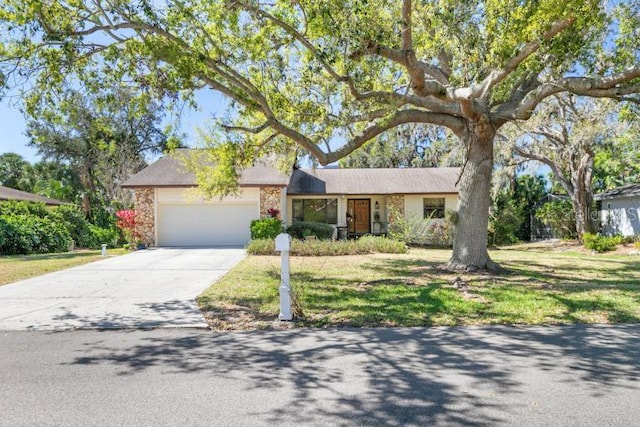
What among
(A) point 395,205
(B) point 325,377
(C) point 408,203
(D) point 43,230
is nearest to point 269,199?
(A) point 395,205

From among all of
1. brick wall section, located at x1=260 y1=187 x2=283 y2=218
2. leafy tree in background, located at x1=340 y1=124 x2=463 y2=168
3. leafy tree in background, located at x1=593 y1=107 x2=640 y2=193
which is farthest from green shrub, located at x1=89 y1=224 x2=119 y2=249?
leafy tree in background, located at x1=593 y1=107 x2=640 y2=193

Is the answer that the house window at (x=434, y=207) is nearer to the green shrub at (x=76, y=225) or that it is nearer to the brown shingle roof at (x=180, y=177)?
the brown shingle roof at (x=180, y=177)

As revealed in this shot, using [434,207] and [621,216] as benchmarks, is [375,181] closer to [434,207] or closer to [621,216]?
[434,207]

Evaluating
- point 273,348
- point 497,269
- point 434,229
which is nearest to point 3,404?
point 273,348

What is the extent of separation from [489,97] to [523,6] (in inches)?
150

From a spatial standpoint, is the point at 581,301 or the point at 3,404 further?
the point at 581,301

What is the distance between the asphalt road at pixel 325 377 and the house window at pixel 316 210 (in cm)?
1753

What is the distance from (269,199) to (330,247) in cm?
488

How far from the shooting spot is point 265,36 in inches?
375

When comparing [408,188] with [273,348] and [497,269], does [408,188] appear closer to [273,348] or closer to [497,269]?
[497,269]

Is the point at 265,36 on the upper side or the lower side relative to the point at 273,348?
upper

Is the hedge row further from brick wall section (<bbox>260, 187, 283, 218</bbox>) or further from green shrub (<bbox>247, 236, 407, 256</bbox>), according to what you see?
green shrub (<bbox>247, 236, 407, 256</bbox>)

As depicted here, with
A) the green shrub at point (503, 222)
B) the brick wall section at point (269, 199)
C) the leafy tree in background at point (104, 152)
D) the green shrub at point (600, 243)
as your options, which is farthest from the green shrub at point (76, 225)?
the green shrub at point (600, 243)

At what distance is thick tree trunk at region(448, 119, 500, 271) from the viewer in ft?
36.3
